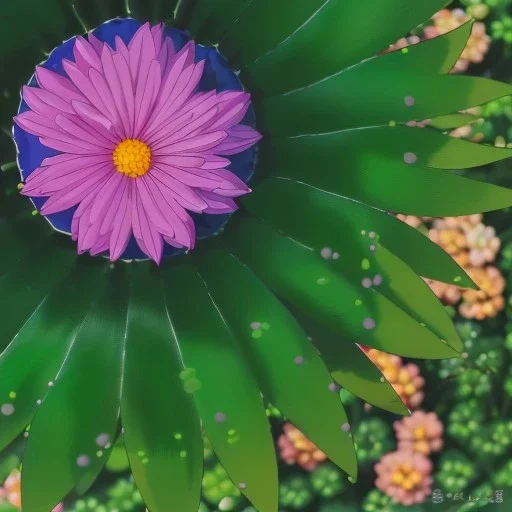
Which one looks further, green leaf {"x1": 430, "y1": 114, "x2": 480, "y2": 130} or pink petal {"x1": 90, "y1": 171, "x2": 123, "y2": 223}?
green leaf {"x1": 430, "y1": 114, "x2": 480, "y2": 130}

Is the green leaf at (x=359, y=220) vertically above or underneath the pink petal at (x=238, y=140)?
underneath

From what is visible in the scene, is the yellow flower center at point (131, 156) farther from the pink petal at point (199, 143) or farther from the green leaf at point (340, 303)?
the green leaf at point (340, 303)

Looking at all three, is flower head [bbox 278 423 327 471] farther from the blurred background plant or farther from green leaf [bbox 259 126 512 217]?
green leaf [bbox 259 126 512 217]

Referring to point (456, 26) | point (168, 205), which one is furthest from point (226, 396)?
point (456, 26)

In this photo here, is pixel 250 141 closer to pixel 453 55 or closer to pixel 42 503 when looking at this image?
pixel 453 55

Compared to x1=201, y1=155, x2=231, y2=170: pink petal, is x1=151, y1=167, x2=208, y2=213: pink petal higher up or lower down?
lower down

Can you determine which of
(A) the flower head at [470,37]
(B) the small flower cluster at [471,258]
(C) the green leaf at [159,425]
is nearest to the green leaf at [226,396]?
(C) the green leaf at [159,425]

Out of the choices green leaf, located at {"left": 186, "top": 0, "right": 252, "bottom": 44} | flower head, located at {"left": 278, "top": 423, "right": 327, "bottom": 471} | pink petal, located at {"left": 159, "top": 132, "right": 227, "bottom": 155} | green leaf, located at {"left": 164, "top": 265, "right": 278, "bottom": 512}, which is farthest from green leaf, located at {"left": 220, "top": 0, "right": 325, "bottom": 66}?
flower head, located at {"left": 278, "top": 423, "right": 327, "bottom": 471}
